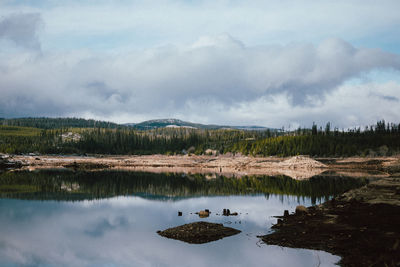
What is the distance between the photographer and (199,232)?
2778 centimetres

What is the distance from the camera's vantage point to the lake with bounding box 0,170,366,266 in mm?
22500

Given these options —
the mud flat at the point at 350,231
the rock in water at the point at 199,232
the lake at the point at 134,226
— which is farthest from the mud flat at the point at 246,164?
the rock in water at the point at 199,232

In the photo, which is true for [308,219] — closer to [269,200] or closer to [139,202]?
[269,200]

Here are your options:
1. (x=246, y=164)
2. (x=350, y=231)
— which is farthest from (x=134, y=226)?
(x=246, y=164)

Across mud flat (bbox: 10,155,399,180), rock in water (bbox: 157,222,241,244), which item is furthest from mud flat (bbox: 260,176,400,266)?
mud flat (bbox: 10,155,399,180)

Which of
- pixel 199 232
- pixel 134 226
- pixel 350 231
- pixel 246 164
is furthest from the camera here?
pixel 246 164

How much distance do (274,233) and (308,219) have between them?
4890 millimetres

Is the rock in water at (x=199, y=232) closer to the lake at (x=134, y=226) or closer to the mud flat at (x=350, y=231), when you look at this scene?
the lake at (x=134, y=226)

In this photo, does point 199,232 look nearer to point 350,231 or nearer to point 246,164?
point 350,231

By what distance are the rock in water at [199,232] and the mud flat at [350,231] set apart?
3332 mm

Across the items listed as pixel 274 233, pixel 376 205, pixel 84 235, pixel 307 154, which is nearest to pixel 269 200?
pixel 376 205

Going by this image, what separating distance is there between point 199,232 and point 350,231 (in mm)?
10644

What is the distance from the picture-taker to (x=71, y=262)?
22594 millimetres

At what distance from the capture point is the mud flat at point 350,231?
1991 centimetres
